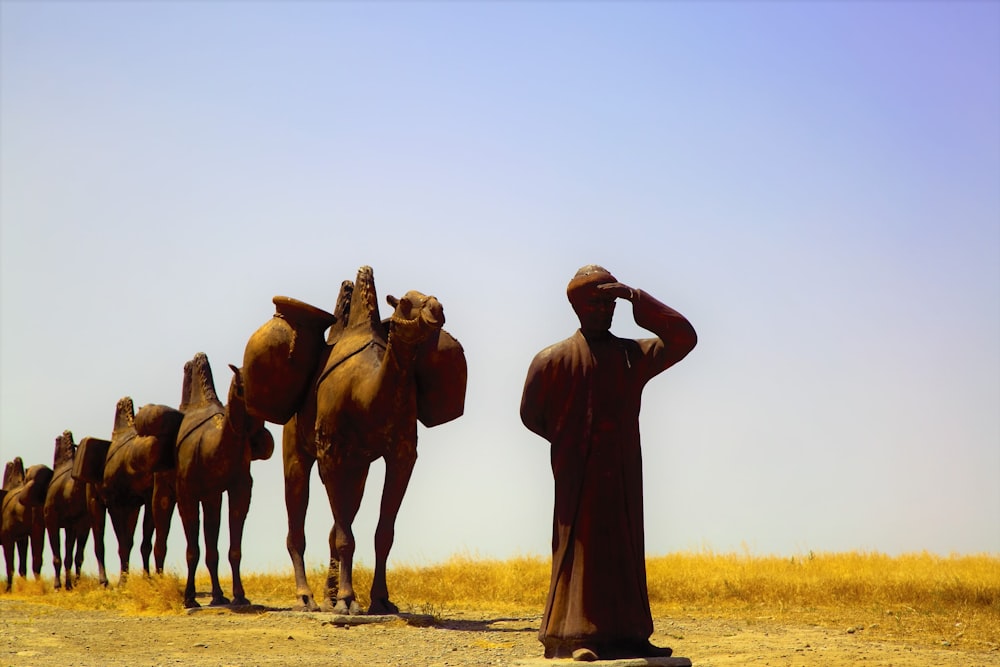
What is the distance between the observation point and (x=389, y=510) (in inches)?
570

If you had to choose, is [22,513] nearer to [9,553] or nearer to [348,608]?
[9,553]

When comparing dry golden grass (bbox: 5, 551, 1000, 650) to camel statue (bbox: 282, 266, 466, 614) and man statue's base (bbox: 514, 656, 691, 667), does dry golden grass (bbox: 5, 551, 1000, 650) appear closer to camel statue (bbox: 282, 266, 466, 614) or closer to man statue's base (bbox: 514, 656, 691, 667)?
camel statue (bbox: 282, 266, 466, 614)

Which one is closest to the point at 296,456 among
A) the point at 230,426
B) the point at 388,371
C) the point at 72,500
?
the point at 230,426

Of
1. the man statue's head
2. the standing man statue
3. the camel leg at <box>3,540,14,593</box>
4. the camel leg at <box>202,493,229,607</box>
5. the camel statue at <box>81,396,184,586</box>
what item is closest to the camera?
the standing man statue

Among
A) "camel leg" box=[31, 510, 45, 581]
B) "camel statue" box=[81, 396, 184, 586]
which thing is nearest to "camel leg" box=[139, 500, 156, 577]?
"camel statue" box=[81, 396, 184, 586]

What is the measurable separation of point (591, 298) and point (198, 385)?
10196 millimetres

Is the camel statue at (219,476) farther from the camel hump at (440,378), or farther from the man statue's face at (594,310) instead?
the man statue's face at (594,310)

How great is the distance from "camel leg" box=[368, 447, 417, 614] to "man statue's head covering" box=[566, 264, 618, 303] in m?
5.04

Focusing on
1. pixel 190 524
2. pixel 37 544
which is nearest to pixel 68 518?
pixel 37 544

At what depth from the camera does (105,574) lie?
79.9 ft

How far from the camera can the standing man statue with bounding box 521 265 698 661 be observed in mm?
9523

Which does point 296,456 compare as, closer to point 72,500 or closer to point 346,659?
point 346,659

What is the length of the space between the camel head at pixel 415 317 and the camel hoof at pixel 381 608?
286cm

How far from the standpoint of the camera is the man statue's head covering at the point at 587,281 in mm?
9852
